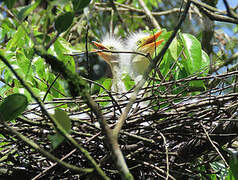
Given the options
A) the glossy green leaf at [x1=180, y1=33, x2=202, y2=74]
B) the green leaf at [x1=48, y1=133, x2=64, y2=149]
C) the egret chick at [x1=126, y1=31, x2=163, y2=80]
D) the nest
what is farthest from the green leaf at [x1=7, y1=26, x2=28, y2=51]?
the egret chick at [x1=126, y1=31, x2=163, y2=80]

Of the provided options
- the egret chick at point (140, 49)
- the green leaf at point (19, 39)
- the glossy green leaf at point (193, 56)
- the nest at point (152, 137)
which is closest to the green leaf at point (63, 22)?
the green leaf at point (19, 39)

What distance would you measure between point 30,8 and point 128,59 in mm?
1566

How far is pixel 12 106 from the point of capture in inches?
34.0

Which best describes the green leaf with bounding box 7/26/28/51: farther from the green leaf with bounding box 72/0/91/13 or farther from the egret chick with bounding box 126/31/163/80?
the egret chick with bounding box 126/31/163/80

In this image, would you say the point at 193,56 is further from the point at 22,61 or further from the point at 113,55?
the point at 113,55

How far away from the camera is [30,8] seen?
743mm

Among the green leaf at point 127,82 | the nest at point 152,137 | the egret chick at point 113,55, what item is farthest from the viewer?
the egret chick at point 113,55

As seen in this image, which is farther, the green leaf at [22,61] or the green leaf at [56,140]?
the green leaf at [22,61]

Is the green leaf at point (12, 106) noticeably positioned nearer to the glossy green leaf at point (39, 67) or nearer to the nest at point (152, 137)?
the nest at point (152, 137)

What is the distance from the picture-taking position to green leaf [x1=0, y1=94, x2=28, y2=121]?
2.80ft

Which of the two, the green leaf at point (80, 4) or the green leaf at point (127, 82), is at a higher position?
the green leaf at point (80, 4)

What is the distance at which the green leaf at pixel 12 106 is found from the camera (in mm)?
855

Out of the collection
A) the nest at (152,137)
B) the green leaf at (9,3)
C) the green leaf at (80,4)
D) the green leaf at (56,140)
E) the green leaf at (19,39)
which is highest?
the green leaf at (9,3)

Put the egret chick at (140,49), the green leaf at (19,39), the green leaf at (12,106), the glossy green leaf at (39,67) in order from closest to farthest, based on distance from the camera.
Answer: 1. the green leaf at (12,106)
2. the green leaf at (19,39)
3. the glossy green leaf at (39,67)
4. the egret chick at (140,49)
